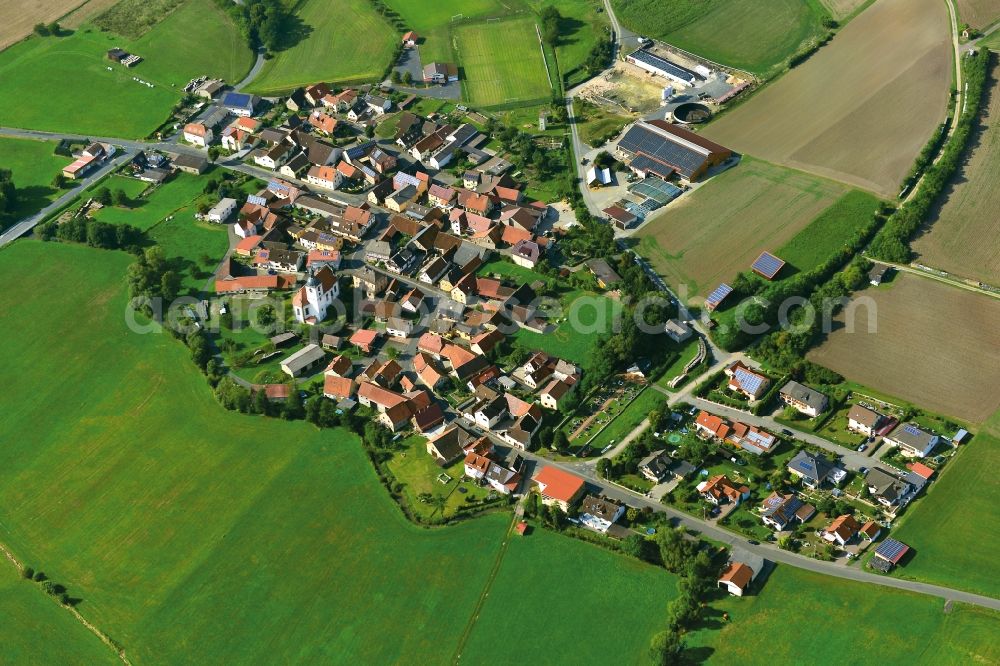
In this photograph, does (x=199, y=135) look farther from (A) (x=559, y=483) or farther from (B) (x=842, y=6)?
(B) (x=842, y=6)

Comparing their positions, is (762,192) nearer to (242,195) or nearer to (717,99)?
(717,99)

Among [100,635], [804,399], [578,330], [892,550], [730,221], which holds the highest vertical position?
[100,635]

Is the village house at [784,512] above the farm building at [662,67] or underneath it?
underneath

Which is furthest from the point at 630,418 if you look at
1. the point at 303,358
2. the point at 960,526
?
the point at 303,358

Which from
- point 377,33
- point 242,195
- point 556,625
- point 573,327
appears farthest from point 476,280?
point 377,33

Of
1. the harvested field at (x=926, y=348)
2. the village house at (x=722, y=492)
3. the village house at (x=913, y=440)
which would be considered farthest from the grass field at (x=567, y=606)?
the harvested field at (x=926, y=348)

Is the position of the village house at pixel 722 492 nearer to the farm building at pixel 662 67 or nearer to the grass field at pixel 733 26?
the farm building at pixel 662 67
